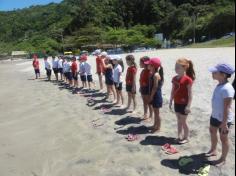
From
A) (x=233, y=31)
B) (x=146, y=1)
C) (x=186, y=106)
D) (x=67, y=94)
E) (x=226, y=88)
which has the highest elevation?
(x=146, y=1)

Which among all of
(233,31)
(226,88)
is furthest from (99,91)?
(233,31)

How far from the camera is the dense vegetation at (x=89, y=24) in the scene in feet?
299

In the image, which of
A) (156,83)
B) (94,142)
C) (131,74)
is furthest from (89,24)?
(156,83)

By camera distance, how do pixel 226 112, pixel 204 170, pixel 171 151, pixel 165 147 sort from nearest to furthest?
pixel 226 112 < pixel 204 170 < pixel 171 151 < pixel 165 147

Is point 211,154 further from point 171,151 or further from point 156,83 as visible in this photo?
point 156,83

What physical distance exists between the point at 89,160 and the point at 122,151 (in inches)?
25.0

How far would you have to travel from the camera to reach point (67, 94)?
14.6m

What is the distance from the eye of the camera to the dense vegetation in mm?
91188

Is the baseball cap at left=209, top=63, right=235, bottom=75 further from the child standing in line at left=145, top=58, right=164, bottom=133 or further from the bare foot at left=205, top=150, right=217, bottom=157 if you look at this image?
the child standing in line at left=145, top=58, right=164, bottom=133

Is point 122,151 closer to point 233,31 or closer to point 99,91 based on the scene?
point 233,31

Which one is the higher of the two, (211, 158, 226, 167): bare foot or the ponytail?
the ponytail

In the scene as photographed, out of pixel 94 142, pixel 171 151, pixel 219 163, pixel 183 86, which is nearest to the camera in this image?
pixel 219 163

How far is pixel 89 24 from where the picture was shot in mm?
105688

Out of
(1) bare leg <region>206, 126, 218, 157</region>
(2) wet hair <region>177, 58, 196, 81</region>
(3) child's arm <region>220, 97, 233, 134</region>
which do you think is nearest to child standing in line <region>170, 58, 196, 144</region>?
(2) wet hair <region>177, 58, 196, 81</region>
